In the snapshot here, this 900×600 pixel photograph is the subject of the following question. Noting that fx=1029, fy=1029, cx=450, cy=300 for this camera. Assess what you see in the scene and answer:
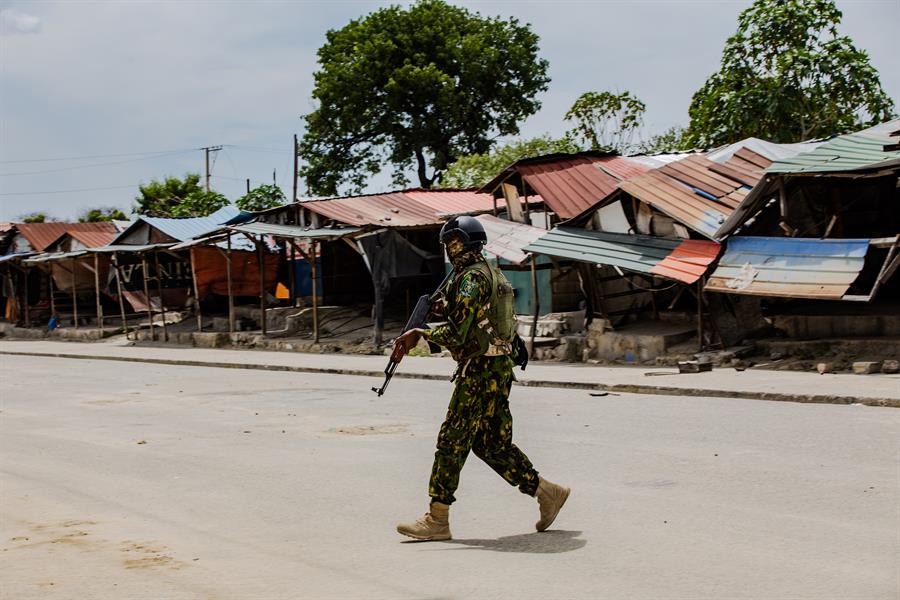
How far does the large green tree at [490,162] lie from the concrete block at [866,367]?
911 inches

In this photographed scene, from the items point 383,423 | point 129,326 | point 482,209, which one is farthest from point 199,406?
point 129,326

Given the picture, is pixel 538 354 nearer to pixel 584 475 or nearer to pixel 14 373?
pixel 14 373

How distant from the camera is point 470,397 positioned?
5871 mm

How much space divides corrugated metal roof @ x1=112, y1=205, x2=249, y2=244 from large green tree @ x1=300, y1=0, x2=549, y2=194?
47.9 ft

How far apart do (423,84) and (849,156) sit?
3152cm

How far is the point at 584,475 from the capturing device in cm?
782

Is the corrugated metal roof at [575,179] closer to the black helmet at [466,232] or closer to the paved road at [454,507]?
the paved road at [454,507]

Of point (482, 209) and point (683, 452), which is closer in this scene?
point (683, 452)

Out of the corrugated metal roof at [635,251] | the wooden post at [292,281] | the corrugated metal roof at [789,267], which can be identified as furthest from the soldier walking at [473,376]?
the wooden post at [292,281]

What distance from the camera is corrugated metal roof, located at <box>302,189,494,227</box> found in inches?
963

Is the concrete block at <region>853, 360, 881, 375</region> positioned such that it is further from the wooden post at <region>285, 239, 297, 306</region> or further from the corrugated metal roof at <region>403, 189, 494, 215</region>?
the wooden post at <region>285, 239, 297, 306</region>

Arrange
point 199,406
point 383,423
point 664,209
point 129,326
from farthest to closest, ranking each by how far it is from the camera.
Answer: point 129,326 < point 664,209 < point 199,406 < point 383,423

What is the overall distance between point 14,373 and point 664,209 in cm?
1341

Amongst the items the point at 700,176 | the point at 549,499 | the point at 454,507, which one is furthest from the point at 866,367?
the point at 549,499
